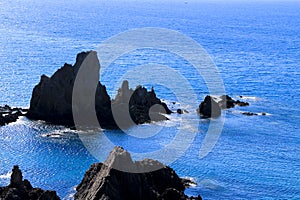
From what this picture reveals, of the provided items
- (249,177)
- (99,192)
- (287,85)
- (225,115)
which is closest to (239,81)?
(287,85)

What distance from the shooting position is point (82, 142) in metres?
113

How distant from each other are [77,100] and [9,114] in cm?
1531

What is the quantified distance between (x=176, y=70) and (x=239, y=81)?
79.2ft

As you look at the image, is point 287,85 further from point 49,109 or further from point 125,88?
point 49,109

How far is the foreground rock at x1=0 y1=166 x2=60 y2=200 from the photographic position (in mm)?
72938

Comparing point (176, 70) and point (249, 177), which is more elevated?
point (176, 70)

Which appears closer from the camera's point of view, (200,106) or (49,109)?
(49,109)

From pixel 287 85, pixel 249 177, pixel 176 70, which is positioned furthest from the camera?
pixel 176 70

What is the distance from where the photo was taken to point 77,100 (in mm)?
125625

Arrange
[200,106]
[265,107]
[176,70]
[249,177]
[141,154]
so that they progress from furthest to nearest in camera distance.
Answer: [176,70], [265,107], [200,106], [141,154], [249,177]

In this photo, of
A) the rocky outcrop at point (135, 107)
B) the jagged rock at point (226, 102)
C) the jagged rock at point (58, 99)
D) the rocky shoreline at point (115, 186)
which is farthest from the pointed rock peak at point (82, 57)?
the rocky shoreline at point (115, 186)

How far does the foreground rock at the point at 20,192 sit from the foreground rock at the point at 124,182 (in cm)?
553

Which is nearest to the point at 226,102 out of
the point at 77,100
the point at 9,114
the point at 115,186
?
the point at 77,100

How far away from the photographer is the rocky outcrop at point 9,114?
122m
